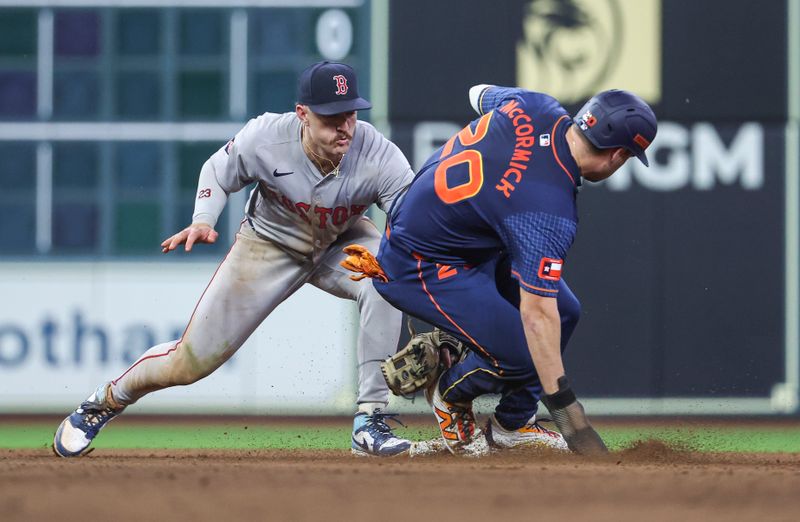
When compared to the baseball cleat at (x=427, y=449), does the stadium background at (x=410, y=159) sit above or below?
above

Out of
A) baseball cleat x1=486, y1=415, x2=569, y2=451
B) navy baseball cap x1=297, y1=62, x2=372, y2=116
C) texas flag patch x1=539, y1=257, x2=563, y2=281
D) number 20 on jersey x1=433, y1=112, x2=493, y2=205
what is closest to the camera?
texas flag patch x1=539, y1=257, x2=563, y2=281

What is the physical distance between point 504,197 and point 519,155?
161mm

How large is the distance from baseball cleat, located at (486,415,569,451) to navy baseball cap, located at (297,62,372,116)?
141 cm

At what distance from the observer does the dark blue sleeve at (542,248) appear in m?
4.54

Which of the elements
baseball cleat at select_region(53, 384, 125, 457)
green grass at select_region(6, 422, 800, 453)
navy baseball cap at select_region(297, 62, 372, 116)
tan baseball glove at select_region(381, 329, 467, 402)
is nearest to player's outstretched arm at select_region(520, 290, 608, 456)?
tan baseball glove at select_region(381, 329, 467, 402)

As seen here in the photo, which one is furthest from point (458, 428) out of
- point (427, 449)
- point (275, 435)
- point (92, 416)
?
point (275, 435)

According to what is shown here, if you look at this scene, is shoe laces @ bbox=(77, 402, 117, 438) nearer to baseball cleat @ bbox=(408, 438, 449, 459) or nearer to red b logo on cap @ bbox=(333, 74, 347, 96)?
baseball cleat @ bbox=(408, 438, 449, 459)

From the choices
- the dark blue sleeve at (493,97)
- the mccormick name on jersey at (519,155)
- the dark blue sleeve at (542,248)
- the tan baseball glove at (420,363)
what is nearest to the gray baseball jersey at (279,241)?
the tan baseball glove at (420,363)

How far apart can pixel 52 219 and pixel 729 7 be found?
4.88 m

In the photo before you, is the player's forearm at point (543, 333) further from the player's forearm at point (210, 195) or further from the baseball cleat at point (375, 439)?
the player's forearm at point (210, 195)

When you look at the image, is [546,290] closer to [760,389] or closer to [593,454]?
[593,454]

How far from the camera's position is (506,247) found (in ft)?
15.9

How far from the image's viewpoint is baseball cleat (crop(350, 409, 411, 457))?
5.21m

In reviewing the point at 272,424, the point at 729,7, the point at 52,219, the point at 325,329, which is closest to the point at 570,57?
the point at 729,7
